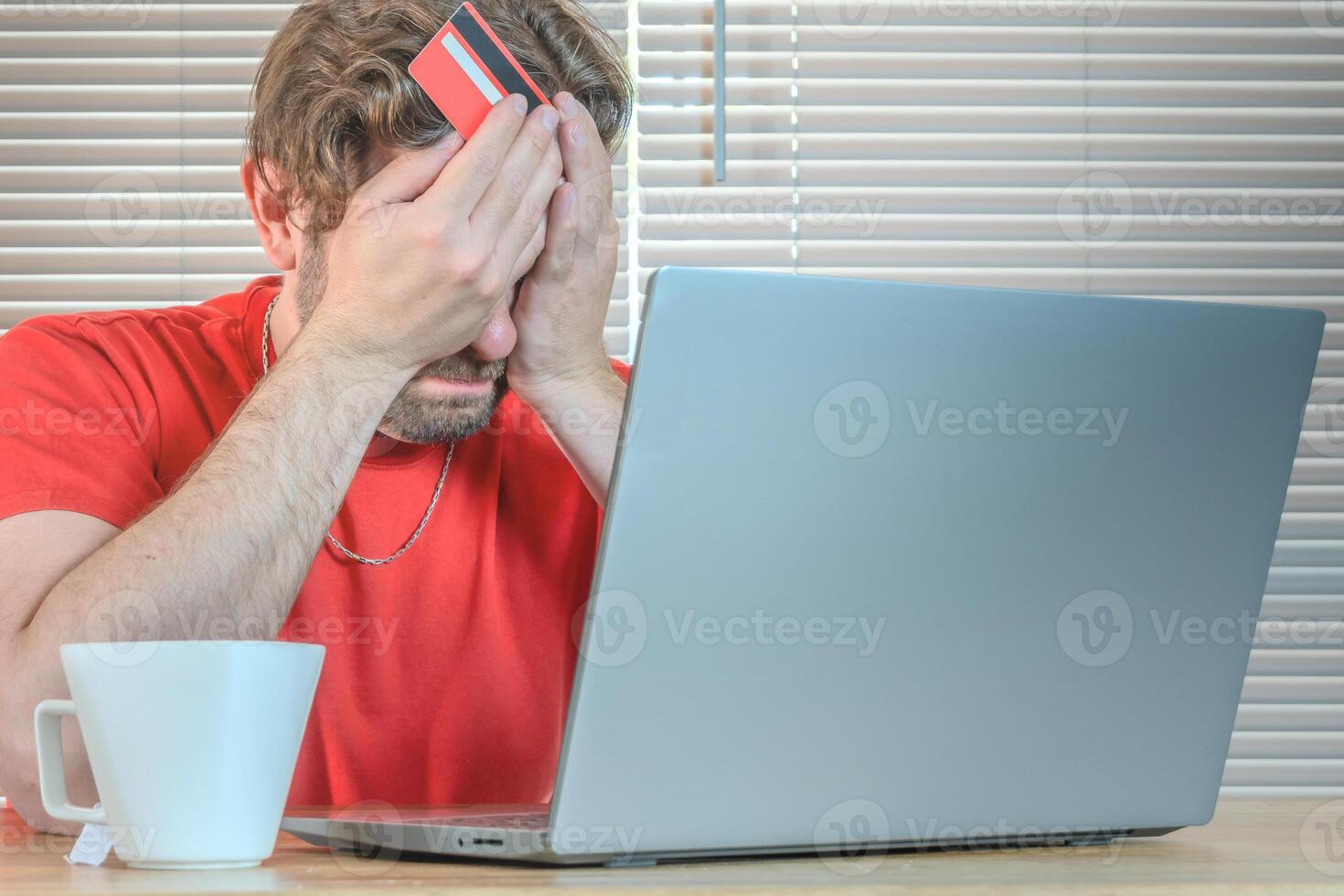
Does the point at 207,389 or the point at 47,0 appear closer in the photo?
the point at 207,389

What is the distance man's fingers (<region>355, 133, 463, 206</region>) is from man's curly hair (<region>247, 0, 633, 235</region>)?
8cm

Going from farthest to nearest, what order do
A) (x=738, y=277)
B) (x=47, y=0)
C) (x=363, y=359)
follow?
(x=47, y=0)
(x=363, y=359)
(x=738, y=277)

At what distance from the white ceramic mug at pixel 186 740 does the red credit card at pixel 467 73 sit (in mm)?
507

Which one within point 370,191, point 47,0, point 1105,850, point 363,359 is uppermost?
point 47,0

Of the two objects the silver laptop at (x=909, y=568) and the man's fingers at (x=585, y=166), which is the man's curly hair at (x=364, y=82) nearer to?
the man's fingers at (x=585, y=166)

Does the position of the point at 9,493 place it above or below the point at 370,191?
below

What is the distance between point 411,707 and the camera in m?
1.08

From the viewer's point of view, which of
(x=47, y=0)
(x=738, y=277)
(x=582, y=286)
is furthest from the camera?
(x=47, y=0)

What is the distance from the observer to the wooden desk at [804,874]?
432 mm

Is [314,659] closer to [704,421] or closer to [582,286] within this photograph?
[704,421]

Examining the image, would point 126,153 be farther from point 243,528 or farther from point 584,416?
point 243,528

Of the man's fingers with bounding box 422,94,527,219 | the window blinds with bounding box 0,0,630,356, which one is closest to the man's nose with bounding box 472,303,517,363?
the man's fingers with bounding box 422,94,527,219

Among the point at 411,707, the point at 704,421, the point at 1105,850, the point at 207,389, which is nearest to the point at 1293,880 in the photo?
the point at 1105,850

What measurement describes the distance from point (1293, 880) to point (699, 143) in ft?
4.89
